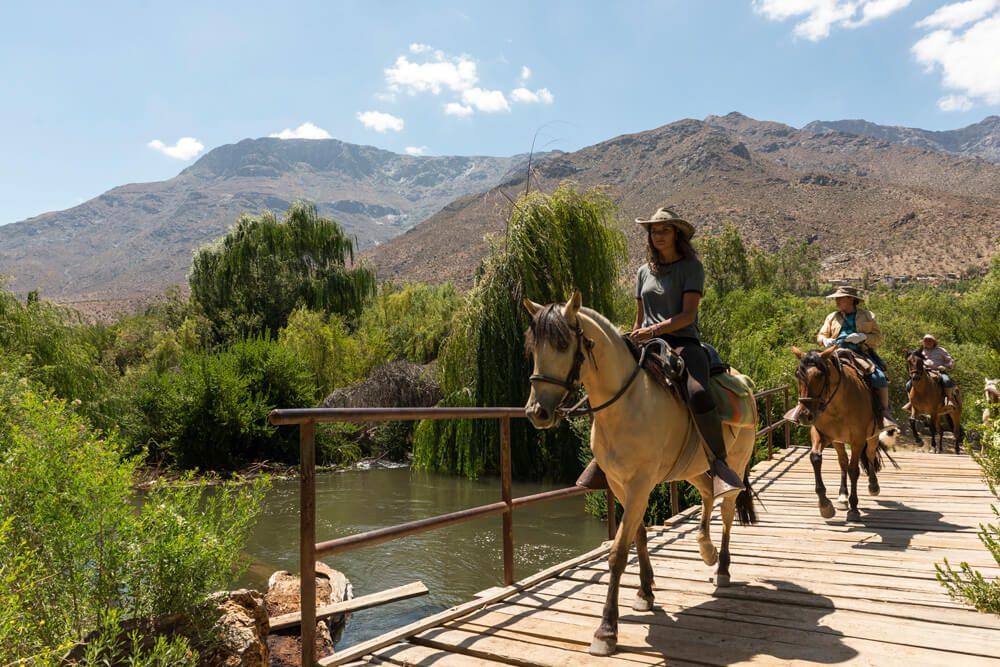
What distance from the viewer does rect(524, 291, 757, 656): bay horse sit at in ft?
10.2

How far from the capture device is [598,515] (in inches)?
483

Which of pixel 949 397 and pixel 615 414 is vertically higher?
pixel 615 414

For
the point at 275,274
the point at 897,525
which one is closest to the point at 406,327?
the point at 275,274

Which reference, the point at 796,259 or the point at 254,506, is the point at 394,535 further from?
the point at 796,259

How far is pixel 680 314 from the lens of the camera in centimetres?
386

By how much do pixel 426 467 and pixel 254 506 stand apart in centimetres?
1167

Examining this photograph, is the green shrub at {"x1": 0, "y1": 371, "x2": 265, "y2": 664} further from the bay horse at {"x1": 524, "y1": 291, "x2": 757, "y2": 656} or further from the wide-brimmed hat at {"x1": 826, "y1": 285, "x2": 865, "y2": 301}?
the wide-brimmed hat at {"x1": 826, "y1": 285, "x2": 865, "y2": 301}

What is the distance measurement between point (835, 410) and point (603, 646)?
14.7ft

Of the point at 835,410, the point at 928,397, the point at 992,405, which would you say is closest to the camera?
the point at 992,405

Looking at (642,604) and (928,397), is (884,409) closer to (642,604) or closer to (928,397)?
(642,604)

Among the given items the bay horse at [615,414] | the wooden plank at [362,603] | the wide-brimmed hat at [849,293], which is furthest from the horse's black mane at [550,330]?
the wide-brimmed hat at [849,293]

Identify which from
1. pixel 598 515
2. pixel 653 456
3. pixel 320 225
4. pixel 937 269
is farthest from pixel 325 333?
pixel 937 269

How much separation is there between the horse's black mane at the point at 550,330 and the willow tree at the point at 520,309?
10360mm

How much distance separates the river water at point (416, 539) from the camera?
30.9 ft
